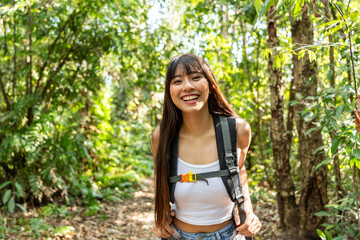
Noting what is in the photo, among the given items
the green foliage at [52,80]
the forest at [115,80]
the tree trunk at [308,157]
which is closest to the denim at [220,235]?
the forest at [115,80]

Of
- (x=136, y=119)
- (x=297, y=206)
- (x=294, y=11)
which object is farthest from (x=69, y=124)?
(x=136, y=119)

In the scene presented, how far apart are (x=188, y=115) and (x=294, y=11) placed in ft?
2.56

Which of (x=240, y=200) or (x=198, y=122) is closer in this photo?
(x=240, y=200)

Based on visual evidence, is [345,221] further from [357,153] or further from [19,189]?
[19,189]

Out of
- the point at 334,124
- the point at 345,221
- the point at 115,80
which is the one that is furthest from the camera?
the point at 115,80

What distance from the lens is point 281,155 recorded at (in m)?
4.09

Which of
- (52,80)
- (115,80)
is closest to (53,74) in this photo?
(52,80)

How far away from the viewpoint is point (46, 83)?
5406 millimetres

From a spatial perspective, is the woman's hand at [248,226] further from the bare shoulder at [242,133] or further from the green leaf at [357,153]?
the green leaf at [357,153]

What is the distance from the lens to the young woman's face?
6.07 feet

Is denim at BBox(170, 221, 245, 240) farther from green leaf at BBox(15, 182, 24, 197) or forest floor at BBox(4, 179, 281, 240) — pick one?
green leaf at BBox(15, 182, 24, 197)

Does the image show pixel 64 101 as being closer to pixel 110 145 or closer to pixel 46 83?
pixel 46 83

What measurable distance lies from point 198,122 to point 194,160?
23 centimetres

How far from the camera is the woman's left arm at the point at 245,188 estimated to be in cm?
181
